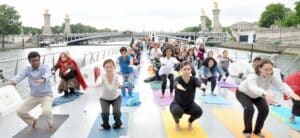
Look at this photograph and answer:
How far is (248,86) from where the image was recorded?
593 cm

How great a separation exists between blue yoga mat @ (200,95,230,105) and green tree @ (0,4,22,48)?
82.6 meters

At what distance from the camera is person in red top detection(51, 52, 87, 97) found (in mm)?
9805

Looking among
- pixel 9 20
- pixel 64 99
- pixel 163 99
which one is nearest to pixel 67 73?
pixel 64 99

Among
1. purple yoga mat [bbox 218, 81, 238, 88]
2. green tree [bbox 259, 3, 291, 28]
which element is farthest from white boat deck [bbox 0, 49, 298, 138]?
green tree [bbox 259, 3, 291, 28]

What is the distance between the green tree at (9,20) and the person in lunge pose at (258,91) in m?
86.2

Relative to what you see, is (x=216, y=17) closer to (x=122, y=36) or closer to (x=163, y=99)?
(x=122, y=36)

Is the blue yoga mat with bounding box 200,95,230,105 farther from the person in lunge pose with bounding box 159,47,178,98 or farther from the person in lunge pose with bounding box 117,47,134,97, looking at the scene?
the person in lunge pose with bounding box 117,47,134,97

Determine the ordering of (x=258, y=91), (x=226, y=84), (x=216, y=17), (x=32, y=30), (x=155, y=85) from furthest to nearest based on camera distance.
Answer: (x=32, y=30), (x=216, y=17), (x=226, y=84), (x=155, y=85), (x=258, y=91)

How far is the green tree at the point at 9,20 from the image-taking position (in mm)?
86500

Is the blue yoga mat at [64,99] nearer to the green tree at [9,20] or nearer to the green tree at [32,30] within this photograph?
the green tree at [9,20]

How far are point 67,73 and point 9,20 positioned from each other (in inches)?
3366

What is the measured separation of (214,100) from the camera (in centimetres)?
984

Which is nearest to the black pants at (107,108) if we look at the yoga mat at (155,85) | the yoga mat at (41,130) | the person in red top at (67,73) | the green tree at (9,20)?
the yoga mat at (41,130)

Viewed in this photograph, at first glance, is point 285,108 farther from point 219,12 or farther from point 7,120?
point 219,12
